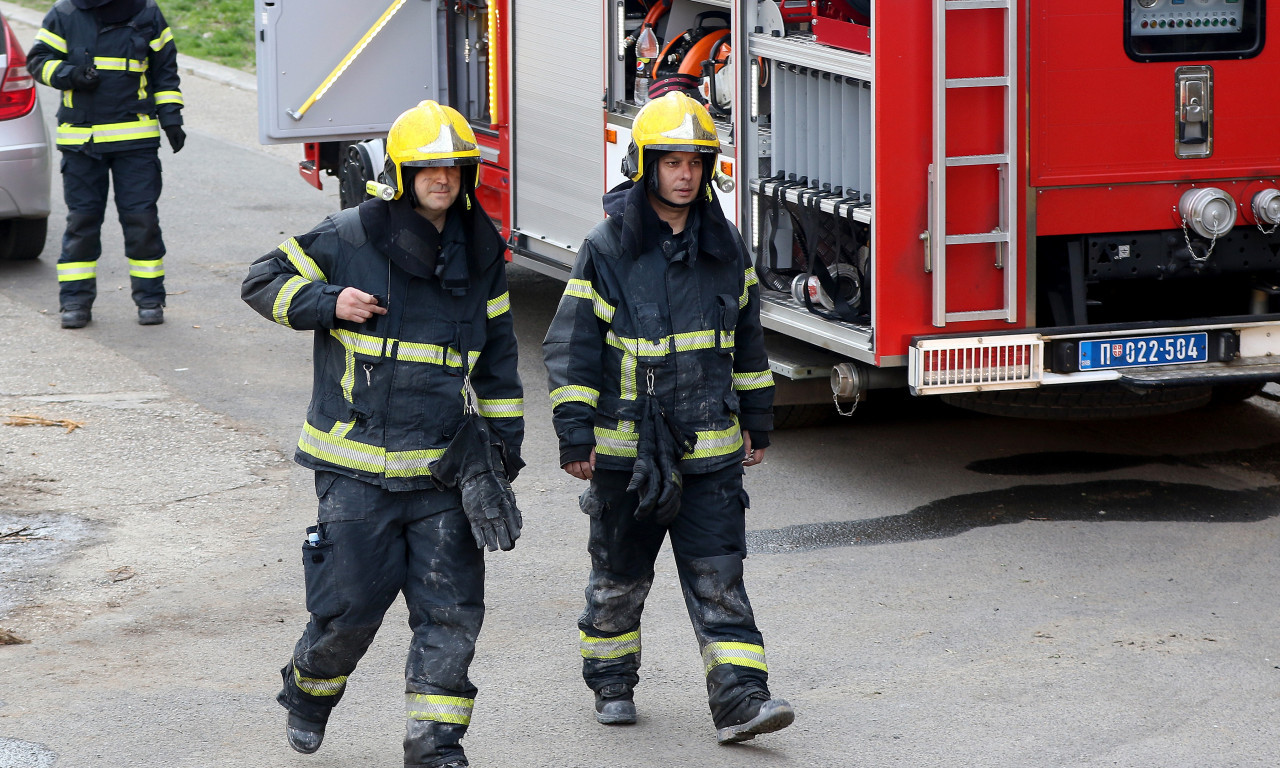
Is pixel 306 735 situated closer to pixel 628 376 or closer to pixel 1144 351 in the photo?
pixel 628 376

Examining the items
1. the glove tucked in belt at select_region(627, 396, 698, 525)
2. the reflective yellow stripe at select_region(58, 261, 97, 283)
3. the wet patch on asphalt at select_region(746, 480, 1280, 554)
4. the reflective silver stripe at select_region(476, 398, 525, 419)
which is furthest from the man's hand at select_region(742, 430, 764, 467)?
the reflective yellow stripe at select_region(58, 261, 97, 283)

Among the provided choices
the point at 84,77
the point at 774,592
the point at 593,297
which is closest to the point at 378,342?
the point at 593,297

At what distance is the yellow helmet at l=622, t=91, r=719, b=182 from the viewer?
171 inches

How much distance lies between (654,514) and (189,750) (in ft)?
4.52

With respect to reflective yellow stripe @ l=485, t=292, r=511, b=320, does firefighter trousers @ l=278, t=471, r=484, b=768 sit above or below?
below

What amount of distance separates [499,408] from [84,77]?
5.46 meters

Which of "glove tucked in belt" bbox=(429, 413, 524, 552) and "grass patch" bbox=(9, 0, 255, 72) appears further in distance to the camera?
"grass patch" bbox=(9, 0, 255, 72)

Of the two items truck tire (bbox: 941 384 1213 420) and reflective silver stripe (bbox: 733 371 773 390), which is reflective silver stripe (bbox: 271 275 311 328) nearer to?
reflective silver stripe (bbox: 733 371 773 390)

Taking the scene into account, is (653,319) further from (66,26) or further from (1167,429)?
(66,26)

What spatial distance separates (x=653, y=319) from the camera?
Answer: 438cm

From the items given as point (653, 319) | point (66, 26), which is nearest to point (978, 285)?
point (653, 319)

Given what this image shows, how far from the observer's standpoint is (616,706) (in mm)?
4598

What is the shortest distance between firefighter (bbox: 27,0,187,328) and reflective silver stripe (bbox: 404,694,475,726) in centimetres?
570

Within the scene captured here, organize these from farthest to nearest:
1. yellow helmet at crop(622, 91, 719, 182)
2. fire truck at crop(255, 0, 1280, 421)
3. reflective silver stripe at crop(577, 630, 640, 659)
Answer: fire truck at crop(255, 0, 1280, 421) → reflective silver stripe at crop(577, 630, 640, 659) → yellow helmet at crop(622, 91, 719, 182)
